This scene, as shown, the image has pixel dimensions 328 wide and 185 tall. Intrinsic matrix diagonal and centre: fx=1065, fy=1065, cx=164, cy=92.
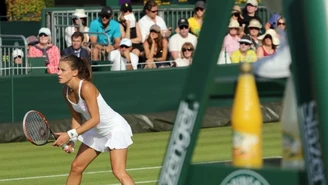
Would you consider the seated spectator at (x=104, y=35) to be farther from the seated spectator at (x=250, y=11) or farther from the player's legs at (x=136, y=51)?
the seated spectator at (x=250, y=11)

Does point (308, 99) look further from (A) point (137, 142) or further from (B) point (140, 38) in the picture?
(B) point (140, 38)

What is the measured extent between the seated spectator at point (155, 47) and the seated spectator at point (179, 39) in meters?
0.20

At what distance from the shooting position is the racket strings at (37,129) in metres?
9.02

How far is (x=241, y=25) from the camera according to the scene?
18.7m

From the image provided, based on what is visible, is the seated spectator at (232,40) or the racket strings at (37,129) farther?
the seated spectator at (232,40)

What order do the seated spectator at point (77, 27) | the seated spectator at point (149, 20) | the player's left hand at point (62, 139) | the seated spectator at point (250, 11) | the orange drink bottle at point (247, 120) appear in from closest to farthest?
the orange drink bottle at point (247, 120) → the player's left hand at point (62, 139) → the seated spectator at point (77, 27) → the seated spectator at point (149, 20) → the seated spectator at point (250, 11)

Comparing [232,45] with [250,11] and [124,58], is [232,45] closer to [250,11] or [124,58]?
[124,58]

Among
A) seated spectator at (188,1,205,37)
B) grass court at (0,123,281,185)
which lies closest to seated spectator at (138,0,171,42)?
seated spectator at (188,1,205,37)

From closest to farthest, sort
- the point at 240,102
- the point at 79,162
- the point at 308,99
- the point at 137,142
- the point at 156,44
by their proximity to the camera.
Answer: the point at 308,99, the point at 240,102, the point at 79,162, the point at 137,142, the point at 156,44

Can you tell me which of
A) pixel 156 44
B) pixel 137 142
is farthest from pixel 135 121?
pixel 156 44

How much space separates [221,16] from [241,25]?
15.4 m

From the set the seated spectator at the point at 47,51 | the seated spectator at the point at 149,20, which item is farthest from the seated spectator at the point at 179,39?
the seated spectator at the point at 47,51

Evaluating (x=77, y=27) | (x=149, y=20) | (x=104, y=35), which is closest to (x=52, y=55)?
(x=104, y=35)

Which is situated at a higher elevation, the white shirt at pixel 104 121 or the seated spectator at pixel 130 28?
the seated spectator at pixel 130 28
